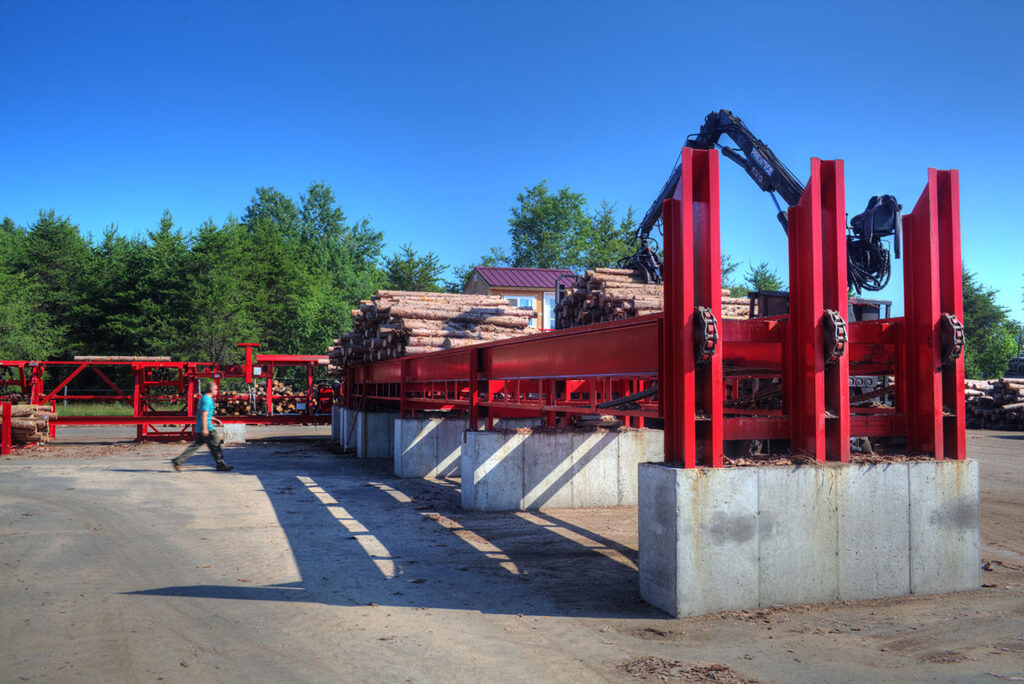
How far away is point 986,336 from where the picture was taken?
44.4m

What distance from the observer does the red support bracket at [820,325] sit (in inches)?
224

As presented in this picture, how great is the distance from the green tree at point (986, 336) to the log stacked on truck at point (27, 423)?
34.9 meters

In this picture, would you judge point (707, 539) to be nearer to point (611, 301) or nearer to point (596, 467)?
point (596, 467)

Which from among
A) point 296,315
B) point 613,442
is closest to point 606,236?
point 296,315

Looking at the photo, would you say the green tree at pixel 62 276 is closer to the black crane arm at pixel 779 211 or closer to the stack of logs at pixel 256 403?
the stack of logs at pixel 256 403

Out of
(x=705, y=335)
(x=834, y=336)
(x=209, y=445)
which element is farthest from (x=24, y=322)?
(x=834, y=336)

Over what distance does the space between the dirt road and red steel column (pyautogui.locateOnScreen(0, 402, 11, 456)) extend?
9.85 m

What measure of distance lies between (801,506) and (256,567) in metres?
5.14

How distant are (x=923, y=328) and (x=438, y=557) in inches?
203

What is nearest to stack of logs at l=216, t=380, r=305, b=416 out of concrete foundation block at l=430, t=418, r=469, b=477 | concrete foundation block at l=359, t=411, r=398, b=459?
concrete foundation block at l=359, t=411, r=398, b=459

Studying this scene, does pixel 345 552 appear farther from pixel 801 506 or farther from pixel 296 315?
pixel 296 315

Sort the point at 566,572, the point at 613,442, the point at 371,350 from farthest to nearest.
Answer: the point at 371,350
the point at 613,442
the point at 566,572

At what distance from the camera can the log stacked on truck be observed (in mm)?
19688

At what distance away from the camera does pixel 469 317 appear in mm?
14703
